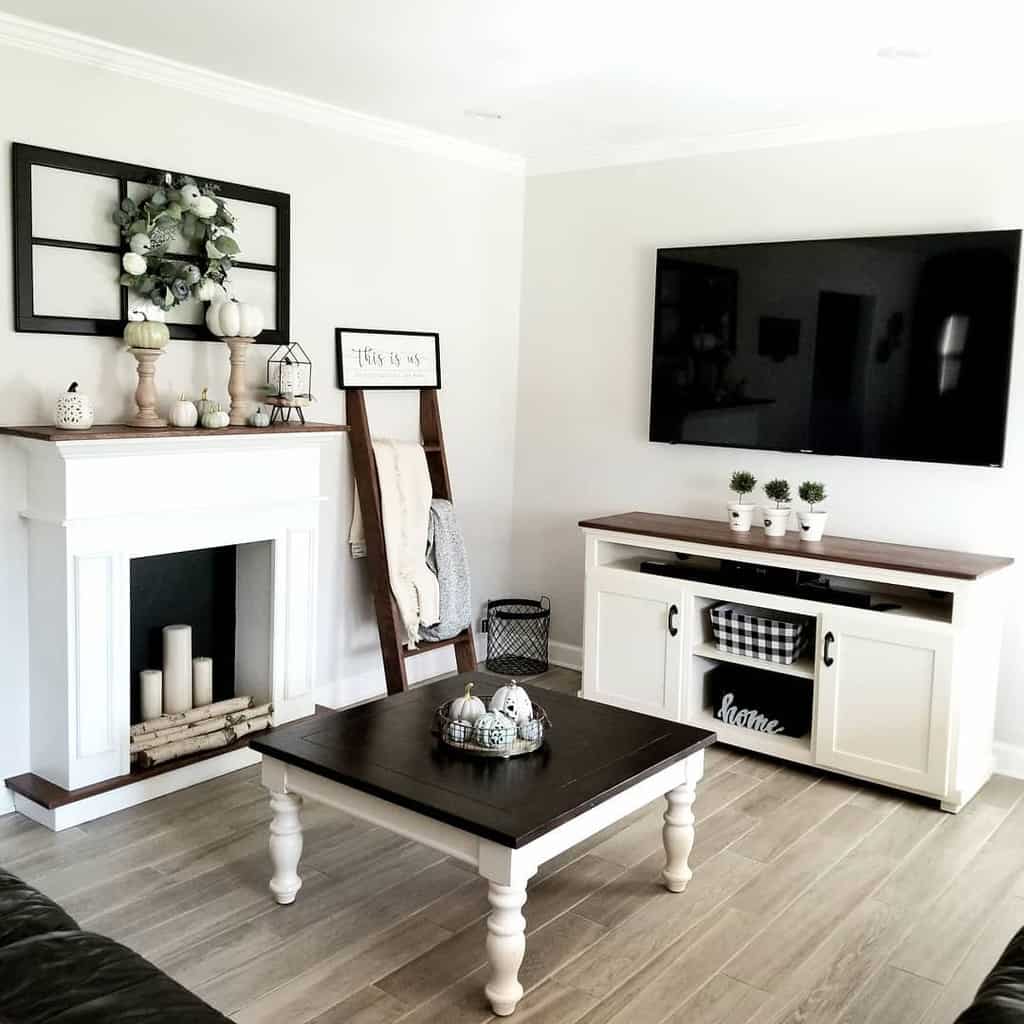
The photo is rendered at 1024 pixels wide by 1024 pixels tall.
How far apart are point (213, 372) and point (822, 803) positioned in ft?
8.31

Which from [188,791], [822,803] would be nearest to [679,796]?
[822,803]

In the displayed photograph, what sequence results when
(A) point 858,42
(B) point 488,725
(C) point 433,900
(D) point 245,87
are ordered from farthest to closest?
(D) point 245,87 < (A) point 858,42 < (C) point 433,900 < (B) point 488,725

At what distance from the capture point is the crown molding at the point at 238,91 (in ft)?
10.6

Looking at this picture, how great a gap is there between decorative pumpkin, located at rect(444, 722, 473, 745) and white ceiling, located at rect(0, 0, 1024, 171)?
1.88m

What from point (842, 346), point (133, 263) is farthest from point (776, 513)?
point (133, 263)

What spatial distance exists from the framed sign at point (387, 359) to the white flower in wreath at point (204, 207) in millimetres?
816

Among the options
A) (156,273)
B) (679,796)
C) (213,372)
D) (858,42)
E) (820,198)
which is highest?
(858,42)

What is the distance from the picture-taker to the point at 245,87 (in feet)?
12.5

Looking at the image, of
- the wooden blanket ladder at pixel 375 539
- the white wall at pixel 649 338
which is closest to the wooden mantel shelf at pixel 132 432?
the wooden blanket ladder at pixel 375 539

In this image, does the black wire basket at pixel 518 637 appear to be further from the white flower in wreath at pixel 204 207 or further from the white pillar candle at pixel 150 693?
the white flower in wreath at pixel 204 207

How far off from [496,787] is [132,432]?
1581 mm

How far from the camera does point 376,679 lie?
4.64m

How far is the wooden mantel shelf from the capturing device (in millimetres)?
3135

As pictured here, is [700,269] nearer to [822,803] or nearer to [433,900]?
[822,803]
